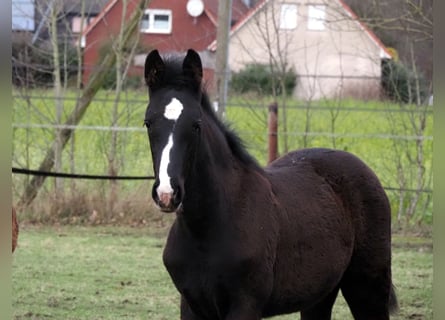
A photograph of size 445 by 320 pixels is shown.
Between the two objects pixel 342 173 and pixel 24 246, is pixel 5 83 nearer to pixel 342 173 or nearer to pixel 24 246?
pixel 342 173

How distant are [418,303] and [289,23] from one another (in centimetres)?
793

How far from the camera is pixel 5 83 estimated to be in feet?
4.02

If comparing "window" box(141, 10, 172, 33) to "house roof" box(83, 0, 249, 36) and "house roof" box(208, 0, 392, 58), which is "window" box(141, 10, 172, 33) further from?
"house roof" box(208, 0, 392, 58)

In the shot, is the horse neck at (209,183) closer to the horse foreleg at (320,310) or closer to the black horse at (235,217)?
the black horse at (235,217)

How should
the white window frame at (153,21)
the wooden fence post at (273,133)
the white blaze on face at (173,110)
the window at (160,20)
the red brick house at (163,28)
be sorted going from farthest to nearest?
the window at (160,20) → the white window frame at (153,21) → the red brick house at (163,28) → the wooden fence post at (273,133) → the white blaze on face at (173,110)

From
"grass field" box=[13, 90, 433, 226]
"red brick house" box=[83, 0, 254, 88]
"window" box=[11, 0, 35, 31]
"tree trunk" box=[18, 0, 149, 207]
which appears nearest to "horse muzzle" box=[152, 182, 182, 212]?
"red brick house" box=[83, 0, 254, 88]

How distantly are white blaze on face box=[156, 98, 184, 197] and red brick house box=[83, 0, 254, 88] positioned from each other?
6.99 metres

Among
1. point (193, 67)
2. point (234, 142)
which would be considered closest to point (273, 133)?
point (234, 142)

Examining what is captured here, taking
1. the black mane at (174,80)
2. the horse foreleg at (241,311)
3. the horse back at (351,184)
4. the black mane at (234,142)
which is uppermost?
the black mane at (174,80)

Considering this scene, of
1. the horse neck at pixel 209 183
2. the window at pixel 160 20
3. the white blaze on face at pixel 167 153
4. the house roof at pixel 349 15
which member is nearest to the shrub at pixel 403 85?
the house roof at pixel 349 15

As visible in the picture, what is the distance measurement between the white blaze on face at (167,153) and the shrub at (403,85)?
25.5ft

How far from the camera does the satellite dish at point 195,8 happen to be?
55.2ft

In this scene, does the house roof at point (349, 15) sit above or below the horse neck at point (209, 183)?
above

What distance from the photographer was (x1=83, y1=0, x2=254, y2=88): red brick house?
12.7 metres
